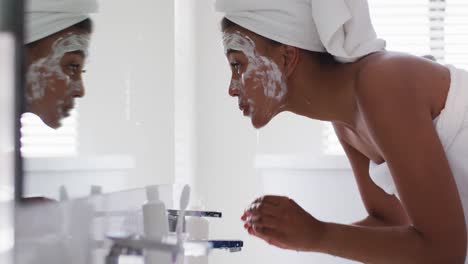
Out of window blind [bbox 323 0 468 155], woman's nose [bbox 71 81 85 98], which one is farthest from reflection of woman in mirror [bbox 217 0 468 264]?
window blind [bbox 323 0 468 155]

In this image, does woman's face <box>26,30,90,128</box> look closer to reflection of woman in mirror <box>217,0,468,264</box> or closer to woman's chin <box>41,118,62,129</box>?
woman's chin <box>41,118,62,129</box>

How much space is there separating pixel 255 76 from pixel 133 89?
1.10 ft

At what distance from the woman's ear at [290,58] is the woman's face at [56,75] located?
1.95 ft

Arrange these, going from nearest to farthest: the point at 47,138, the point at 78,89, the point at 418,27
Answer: the point at 47,138 < the point at 78,89 < the point at 418,27

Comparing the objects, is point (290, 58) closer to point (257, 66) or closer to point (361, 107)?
point (257, 66)

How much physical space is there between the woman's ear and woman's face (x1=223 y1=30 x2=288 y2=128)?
0.02 m

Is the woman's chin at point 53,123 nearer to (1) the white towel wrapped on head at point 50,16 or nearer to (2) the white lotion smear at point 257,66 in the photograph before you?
(1) the white towel wrapped on head at point 50,16

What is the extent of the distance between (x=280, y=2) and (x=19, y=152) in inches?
31.6

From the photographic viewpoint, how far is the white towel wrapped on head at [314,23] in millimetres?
1147

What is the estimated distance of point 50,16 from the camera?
585 millimetres

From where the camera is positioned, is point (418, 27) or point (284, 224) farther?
point (418, 27)

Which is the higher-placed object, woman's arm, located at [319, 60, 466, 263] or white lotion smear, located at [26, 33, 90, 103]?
white lotion smear, located at [26, 33, 90, 103]

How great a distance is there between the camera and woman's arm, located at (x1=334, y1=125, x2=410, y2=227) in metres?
1.43

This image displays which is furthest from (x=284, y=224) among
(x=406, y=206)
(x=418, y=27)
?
(x=418, y=27)
